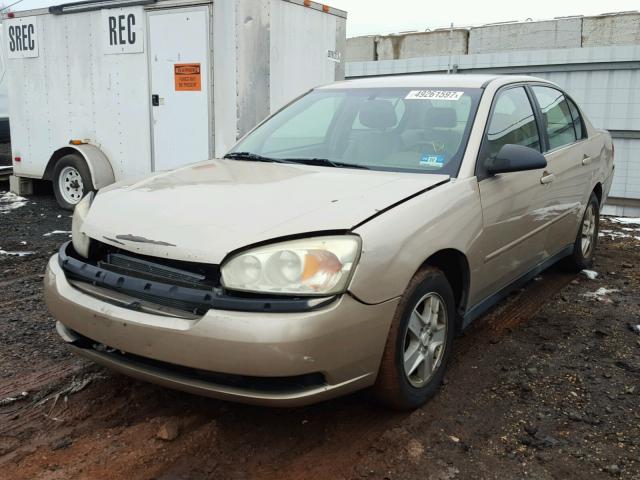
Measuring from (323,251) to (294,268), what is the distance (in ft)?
0.44

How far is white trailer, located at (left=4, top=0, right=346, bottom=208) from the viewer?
7008 millimetres

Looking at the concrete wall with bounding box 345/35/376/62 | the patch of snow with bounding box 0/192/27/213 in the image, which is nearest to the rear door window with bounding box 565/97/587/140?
the patch of snow with bounding box 0/192/27/213

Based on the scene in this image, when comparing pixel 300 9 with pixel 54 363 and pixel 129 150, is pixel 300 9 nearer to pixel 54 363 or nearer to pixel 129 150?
pixel 129 150

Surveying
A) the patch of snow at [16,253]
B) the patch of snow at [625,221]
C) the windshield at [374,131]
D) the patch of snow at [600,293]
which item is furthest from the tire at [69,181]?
the patch of snow at [625,221]

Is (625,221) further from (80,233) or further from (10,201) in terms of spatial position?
(10,201)

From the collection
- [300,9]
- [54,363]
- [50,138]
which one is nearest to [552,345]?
[54,363]

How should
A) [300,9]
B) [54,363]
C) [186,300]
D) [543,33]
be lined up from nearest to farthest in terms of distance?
[186,300], [54,363], [300,9], [543,33]

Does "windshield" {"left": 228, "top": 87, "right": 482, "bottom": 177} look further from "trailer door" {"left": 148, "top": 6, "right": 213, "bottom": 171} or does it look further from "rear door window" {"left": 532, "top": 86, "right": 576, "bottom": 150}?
"trailer door" {"left": 148, "top": 6, "right": 213, "bottom": 171}

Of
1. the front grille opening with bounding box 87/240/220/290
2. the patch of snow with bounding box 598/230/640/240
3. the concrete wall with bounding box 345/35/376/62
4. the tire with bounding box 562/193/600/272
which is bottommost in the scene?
the patch of snow with bounding box 598/230/640/240

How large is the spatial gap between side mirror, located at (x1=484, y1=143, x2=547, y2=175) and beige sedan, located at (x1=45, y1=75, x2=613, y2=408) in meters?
0.01

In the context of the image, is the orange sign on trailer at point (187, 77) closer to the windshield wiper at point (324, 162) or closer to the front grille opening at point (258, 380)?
the windshield wiper at point (324, 162)

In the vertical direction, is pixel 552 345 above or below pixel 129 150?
below

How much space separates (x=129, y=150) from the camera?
7934 mm

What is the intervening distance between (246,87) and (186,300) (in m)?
4.87
